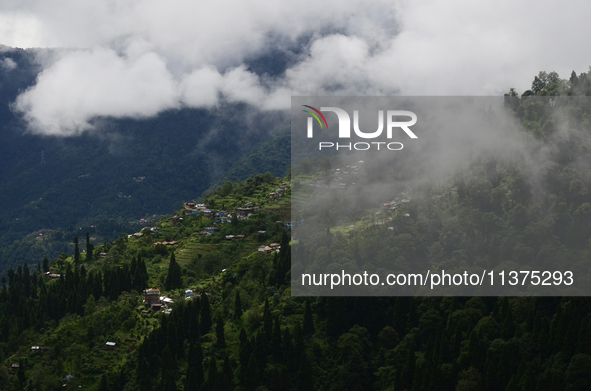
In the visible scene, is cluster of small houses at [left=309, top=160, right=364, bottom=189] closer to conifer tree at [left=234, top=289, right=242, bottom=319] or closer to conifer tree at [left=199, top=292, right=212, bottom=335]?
conifer tree at [left=234, top=289, right=242, bottom=319]

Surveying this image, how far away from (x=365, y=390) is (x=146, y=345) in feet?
59.9

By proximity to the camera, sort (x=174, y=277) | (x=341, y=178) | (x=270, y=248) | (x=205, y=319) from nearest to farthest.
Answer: (x=205, y=319) < (x=174, y=277) < (x=270, y=248) < (x=341, y=178)

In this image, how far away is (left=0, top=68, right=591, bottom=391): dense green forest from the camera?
5081 cm

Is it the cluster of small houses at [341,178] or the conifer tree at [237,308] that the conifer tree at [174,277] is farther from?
the cluster of small houses at [341,178]

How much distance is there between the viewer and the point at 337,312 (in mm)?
59281

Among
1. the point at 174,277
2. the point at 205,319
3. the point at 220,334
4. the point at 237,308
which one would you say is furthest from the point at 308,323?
the point at 174,277

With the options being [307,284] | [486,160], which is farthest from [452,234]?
[307,284]

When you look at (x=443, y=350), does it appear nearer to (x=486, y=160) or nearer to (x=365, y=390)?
(x=365, y=390)

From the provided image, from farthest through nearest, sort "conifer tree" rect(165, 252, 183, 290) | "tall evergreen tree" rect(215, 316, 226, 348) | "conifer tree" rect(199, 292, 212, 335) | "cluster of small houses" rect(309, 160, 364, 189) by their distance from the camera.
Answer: "cluster of small houses" rect(309, 160, 364, 189) → "conifer tree" rect(165, 252, 183, 290) → "conifer tree" rect(199, 292, 212, 335) → "tall evergreen tree" rect(215, 316, 226, 348)

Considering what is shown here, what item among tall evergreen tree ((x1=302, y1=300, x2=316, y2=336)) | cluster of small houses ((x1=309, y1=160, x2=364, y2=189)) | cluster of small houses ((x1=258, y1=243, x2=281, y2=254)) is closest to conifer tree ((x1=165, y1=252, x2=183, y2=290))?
cluster of small houses ((x1=258, y1=243, x2=281, y2=254))

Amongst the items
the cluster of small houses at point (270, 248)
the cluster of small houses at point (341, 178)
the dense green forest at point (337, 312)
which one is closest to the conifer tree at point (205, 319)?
the dense green forest at point (337, 312)

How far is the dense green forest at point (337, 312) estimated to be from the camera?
167 feet

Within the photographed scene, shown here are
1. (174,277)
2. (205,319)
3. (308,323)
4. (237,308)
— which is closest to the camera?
(308,323)

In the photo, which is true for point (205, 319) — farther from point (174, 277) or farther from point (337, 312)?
point (174, 277)
